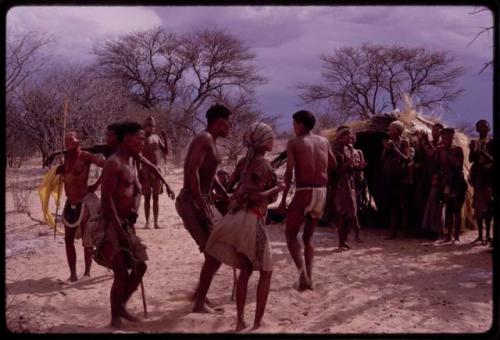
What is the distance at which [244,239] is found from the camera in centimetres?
414

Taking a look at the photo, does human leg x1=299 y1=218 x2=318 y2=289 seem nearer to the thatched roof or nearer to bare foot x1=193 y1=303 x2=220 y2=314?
bare foot x1=193 y1=303 x2=220 y2=314

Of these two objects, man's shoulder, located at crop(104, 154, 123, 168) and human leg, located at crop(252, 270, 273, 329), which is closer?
human leg, located at crop(252, 270, 273, 329)

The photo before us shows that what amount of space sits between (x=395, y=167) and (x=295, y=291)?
3459 millimetres

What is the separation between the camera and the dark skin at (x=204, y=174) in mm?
4586

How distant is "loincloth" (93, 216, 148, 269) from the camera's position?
430 cm

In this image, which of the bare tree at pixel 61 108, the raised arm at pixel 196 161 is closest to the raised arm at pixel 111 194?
the raised arm at pixel 196 161

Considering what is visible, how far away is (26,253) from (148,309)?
2.90 meters

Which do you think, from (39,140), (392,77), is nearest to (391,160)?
(39,140)

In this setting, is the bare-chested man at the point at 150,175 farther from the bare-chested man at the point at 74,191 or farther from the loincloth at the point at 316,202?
the loincloth at the point at 316,202

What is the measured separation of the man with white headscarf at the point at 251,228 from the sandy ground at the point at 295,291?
1.30ft

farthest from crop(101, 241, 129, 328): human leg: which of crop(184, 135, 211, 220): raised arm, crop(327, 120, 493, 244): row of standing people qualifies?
crop(327, 120, 493, 244): row of standing people

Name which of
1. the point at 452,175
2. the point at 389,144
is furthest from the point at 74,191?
the point at 452,175

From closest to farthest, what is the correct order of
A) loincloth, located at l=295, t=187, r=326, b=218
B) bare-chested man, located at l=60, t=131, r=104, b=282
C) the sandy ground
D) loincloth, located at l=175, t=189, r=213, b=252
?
the sandy ground
loincloth, located at l=175, t=189, r=213, b=252
loincloth, located at l=295, t=187, r=326, b=218
bare-chested man, located at l=60, t=131, r=104, b=282

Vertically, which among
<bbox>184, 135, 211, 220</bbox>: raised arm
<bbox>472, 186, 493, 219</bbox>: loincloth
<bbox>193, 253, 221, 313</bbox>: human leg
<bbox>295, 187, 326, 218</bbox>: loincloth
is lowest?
<bbox>193, 253, 221, 313</bbox>: human leg
